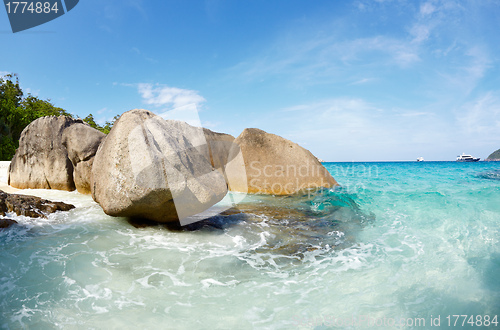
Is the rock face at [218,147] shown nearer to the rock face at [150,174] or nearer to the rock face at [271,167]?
the rock face at [271,167]

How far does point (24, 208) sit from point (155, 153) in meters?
2.80

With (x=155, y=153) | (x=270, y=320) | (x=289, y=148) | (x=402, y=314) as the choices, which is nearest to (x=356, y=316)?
(x=402, y=314)

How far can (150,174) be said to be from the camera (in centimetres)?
428

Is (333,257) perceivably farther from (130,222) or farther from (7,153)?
(7,153)

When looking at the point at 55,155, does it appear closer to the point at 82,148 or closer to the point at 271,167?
the point at 82,148

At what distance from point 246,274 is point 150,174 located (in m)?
2.08

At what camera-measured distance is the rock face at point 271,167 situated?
9898mm

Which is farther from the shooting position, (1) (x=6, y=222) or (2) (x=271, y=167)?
(2) (x=271, y=167)

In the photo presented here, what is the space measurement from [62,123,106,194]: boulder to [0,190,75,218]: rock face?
6.51 feet

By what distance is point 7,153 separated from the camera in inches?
701

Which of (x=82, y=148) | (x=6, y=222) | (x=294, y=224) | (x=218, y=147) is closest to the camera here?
(x=6, y=222)

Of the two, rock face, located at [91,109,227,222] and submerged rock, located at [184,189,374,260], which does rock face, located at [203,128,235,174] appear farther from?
rock face, located at [91,109,227,222]

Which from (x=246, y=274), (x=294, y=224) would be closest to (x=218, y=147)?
(x=294, y=224)

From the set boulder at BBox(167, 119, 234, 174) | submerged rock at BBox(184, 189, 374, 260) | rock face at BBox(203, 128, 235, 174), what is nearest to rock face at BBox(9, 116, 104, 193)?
boulder at BBox(167, 119, 234, 174)
